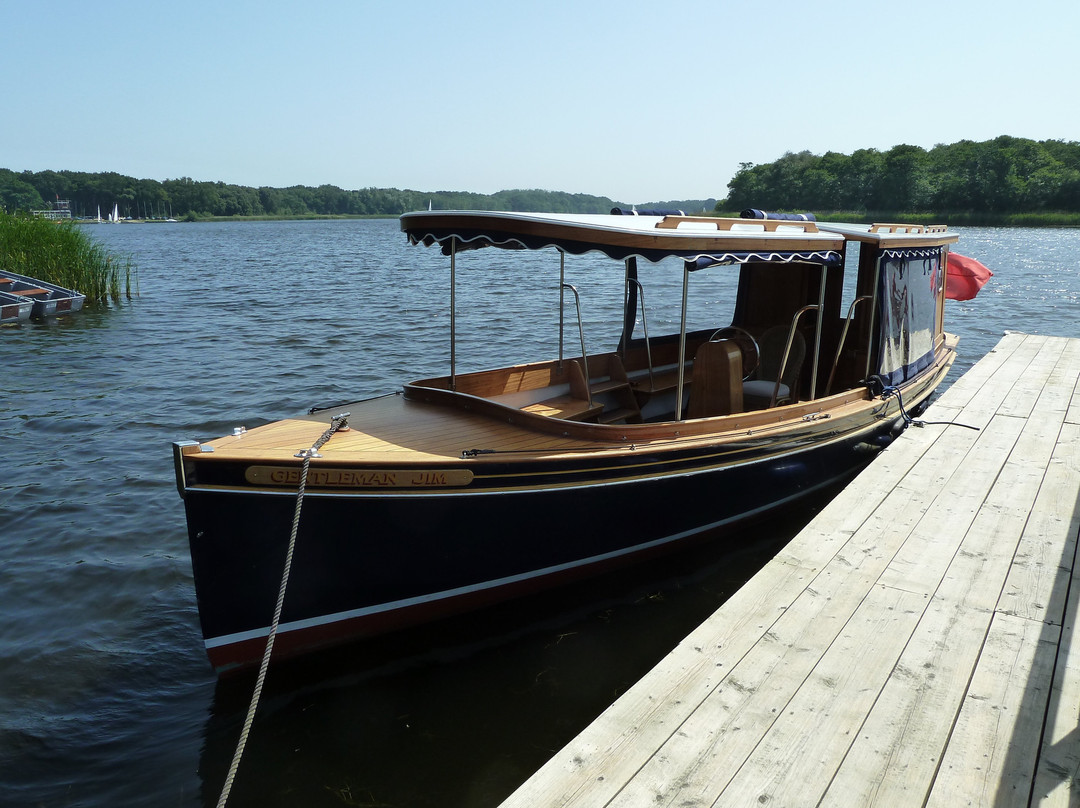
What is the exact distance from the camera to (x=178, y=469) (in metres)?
4.58

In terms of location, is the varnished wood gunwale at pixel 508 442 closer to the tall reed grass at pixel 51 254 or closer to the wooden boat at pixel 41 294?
the wooden boat at pixel 41 294

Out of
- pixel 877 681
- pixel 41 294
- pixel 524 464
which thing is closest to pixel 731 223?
pixel 524 464

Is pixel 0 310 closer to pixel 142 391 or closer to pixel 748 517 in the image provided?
pixel 142 391

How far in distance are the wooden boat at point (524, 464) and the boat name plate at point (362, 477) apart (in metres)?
0.01

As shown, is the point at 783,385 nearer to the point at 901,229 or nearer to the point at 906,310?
the point at 906,310

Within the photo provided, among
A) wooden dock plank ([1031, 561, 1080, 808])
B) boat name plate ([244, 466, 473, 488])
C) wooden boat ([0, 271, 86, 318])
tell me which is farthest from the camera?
wooden boat ([0, 271, 86, 318])

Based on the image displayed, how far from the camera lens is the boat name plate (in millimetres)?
4711

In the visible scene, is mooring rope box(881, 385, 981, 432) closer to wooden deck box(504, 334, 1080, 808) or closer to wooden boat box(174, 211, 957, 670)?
wooden boat box(174, 211, 957, 670)

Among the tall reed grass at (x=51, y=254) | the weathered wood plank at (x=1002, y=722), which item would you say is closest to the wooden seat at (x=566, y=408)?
the weathered wood plank at (x=1002, y=722)

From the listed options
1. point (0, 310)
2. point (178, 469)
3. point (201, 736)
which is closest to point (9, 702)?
→ point (201, 736)

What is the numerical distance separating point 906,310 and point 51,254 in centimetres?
2225

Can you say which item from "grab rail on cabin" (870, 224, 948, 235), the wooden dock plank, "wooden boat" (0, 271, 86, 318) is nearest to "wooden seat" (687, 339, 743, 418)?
"grab rail on cabin" (870, 224, 948, 235)

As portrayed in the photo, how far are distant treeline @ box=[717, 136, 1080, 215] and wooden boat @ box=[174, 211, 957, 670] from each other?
3099 inches

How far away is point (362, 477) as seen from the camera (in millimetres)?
4859
